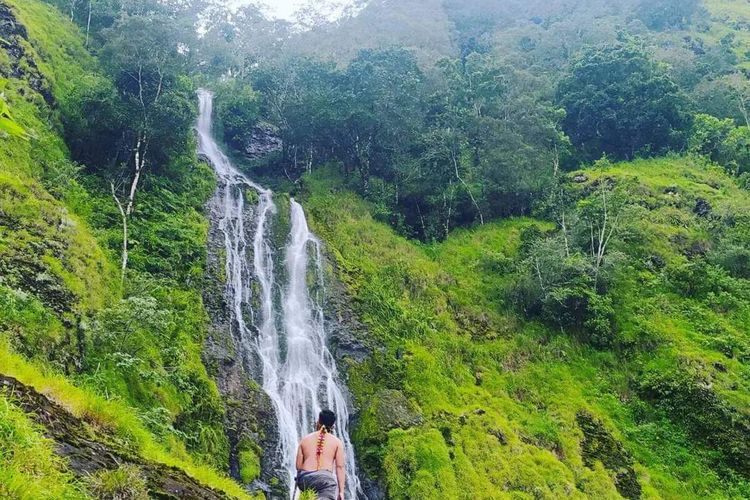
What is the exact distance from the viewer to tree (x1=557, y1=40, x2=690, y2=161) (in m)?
33.3

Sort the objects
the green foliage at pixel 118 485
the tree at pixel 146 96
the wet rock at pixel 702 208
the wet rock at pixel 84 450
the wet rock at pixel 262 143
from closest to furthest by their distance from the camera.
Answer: the green foliage at pixel 118 485 < the wet rock at pixel 84 450 < the tree at pixel 146 96 < the wet rock at pixel 702 208 < the wet rock at pixel 262 143

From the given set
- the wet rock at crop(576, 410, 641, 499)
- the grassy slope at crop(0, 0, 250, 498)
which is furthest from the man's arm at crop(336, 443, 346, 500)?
the wet rock at crop(576, 410, 641, 499)

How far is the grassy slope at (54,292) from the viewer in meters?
5.39

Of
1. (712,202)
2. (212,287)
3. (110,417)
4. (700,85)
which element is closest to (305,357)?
(212,287)

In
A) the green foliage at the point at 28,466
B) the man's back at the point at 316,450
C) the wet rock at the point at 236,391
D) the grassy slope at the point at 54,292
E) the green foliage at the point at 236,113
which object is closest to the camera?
the green foliage at the point at 28,466

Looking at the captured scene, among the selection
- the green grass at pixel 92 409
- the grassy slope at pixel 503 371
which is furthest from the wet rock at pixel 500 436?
the green grass at pixel 92 409

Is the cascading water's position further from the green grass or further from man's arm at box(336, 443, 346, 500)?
man's arm at box(336, 443, 346, 500)

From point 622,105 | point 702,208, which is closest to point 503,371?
point 702,208

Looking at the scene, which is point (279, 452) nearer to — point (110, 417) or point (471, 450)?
point (471, 450)

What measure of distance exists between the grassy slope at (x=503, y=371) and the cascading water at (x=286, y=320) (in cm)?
87

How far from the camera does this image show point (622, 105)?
33.6 meters

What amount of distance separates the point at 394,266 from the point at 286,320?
19.0ft

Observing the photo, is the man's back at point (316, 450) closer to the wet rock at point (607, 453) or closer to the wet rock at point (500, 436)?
the wet rock at point (500, 436)

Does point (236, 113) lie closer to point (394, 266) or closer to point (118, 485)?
point (394, 266)
